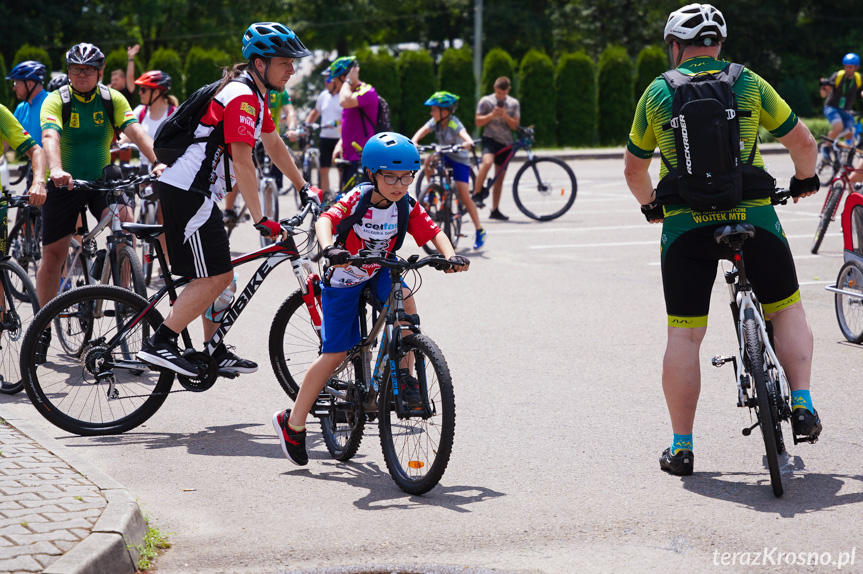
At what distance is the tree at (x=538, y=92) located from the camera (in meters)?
31.3

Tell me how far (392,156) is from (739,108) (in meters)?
1.56

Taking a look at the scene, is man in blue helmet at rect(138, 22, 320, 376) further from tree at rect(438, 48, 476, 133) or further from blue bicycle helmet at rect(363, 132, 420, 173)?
tree at rect(438, 48, 476, 133)

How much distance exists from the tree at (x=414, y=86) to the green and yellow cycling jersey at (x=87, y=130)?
2332 centimetres

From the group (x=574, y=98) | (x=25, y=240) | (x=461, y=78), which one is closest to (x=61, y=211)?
(x=25, y=240)

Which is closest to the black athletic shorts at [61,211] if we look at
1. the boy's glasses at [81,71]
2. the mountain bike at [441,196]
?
the boy's glasses at [81,71]

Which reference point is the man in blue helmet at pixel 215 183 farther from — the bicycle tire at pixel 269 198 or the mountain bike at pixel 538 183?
the mountain bike at pixel 538 183

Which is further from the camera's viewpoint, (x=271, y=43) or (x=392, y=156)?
(x=271, y=43)

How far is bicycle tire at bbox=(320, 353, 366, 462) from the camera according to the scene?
5.19m

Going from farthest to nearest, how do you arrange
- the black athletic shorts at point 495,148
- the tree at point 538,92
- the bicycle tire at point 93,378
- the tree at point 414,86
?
1. the tree at point 538,92
2. the tree at point 414,86
3. the black athletic shorts at point 495,148
4. the bicycle tire at point 93,378

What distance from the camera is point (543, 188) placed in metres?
15.4

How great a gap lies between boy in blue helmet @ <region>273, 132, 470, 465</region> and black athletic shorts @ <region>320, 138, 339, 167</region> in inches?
349

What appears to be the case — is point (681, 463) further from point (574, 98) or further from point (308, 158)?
point (574, 98)

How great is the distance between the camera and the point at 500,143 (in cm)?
1505

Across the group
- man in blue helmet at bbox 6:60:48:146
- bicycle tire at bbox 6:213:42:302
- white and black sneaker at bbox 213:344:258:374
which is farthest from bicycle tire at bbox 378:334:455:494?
man in blue helmet at bbox 6:60:48:146
